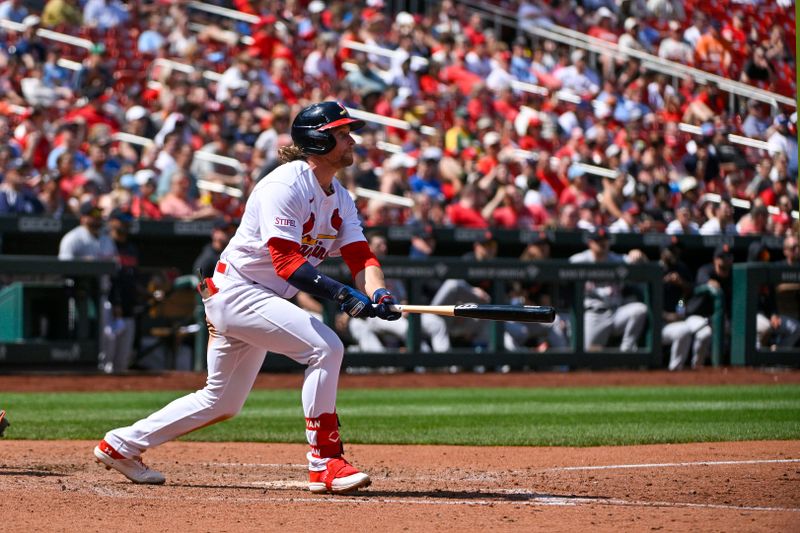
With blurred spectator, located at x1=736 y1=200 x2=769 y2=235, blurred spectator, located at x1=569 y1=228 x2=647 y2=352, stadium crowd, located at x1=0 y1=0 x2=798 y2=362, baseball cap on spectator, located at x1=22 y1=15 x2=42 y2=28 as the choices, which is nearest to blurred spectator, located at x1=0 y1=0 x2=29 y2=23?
stadium crowd, located at x1=0 y1=0 x2=798 y2=362

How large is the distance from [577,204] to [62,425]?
8.92 metres

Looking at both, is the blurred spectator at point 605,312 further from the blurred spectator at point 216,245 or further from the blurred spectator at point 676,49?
the blurred spectator at point 676,49

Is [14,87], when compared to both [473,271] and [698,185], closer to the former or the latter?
[473,271]

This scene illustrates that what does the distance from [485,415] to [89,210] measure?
5147 millimetres

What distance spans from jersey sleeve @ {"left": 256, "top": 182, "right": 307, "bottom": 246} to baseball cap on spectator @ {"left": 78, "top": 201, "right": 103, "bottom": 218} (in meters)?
7.69

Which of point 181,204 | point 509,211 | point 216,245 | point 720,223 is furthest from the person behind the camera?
point 720,223

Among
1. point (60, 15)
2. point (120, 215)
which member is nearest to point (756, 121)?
point (120, 215)

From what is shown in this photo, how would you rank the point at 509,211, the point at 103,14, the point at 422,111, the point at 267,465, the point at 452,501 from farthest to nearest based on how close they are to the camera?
1. the point at 422,111
2. the point at 103,14
3. the point at 509,211
4. the point at 267,465
5. the point at 452,501

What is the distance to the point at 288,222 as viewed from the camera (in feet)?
18.5

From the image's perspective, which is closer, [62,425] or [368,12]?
[62,425]

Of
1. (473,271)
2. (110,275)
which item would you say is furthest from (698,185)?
(110,275)

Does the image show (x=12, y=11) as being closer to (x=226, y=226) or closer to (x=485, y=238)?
(x=226, y=226)

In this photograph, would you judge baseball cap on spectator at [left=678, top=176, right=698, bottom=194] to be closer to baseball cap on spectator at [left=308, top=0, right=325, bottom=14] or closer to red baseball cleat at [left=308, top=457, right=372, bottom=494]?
baseball cap on spectator at [left=308, top=0, right=325, bottom=14]

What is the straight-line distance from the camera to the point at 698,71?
2012 cm
